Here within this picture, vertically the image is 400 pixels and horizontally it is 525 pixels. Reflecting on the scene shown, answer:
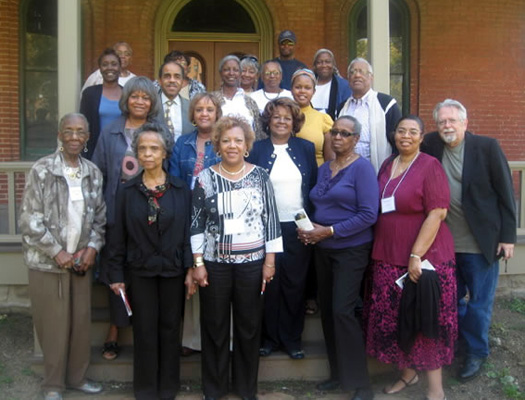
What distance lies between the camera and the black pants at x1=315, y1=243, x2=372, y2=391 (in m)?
3.79

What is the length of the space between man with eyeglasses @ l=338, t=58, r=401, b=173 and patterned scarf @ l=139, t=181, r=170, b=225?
5.45ft

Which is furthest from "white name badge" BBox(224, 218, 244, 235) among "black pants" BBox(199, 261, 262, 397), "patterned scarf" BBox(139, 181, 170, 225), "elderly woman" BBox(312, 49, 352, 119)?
"elderly woman" BBox(312, 49, 352, 119)

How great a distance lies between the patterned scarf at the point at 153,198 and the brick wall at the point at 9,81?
572cm

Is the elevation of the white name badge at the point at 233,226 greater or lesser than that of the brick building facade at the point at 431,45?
lesser

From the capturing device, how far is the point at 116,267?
3664 mm

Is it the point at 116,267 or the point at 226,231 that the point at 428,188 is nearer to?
the point at 226,231

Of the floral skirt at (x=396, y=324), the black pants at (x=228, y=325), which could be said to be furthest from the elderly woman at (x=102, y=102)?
the floral skirt at (x=396, y=324)

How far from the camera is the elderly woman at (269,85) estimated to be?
191 inches

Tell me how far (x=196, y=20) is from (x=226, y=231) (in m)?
6.18

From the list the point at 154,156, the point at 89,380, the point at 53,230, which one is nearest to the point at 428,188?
the point at 154,156

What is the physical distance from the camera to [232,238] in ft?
11.7

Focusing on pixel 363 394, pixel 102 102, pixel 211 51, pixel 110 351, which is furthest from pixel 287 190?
pixel 211 51

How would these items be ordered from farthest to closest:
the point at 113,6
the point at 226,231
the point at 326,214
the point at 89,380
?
the point at 113,6 → the point at 89,380 → the point at 326,214 → the point at 226,231

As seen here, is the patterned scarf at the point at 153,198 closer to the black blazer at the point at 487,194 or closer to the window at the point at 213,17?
the black blazer at the point at 487,194
